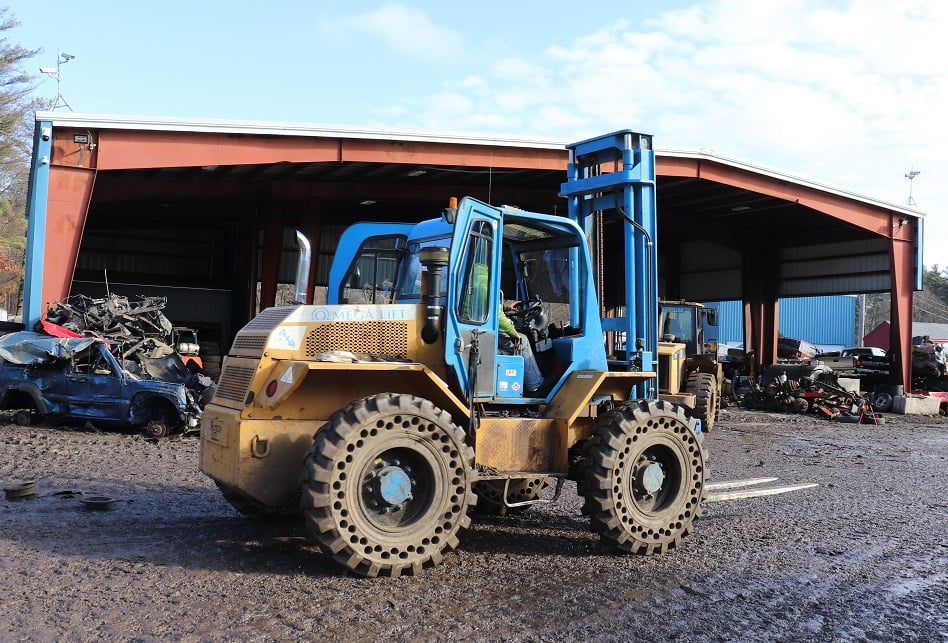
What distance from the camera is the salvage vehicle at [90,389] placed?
42.3ft

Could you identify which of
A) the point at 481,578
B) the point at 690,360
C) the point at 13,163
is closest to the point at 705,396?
the point at 690,360

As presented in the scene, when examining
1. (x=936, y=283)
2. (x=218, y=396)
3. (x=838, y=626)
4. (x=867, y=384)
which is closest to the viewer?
(x=838, y=626)

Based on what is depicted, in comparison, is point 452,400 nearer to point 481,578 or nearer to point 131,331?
point 481,578

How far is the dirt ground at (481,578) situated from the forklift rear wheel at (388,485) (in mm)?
222

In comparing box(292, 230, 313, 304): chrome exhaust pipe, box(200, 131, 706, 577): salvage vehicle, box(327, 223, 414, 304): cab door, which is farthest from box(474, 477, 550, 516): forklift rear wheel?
box(292, 230, 313, 304): chrome exhaust pipe

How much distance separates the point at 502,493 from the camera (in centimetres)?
779

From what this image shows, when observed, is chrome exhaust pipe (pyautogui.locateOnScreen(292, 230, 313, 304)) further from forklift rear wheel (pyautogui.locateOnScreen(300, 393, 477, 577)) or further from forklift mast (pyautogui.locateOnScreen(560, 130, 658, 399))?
forklift mast (pyautogui.locateOnScreen(560, 130, 658, 399))

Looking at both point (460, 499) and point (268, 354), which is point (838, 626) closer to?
point (460, 499)

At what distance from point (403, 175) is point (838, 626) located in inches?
725

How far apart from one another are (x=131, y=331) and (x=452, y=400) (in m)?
12.2

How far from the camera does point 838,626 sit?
5.20 meters

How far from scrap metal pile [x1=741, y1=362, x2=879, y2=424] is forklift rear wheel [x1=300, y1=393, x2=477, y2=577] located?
18.6 meters

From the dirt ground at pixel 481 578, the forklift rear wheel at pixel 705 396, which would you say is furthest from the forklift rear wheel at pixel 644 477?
the forklift rear wheel at pixel 705 396

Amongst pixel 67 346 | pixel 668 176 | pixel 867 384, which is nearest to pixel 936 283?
pixel 867 384
